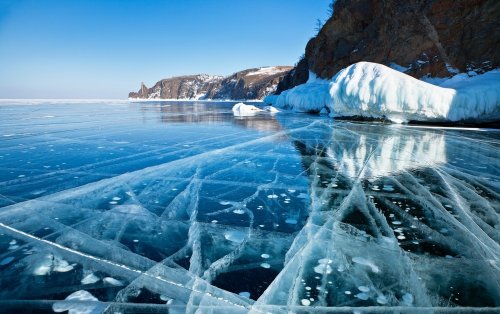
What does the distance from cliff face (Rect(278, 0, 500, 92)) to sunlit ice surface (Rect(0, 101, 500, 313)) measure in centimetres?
1275

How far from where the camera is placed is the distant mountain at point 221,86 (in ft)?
319

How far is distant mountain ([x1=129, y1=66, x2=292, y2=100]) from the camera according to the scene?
97188mm

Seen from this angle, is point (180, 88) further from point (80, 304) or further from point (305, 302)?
point (305, 302)

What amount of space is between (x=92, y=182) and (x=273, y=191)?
2.44 m

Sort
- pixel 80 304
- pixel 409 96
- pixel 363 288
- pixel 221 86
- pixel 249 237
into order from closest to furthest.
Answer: pixel 80 304 < pixel 363 288 < pixel 249 237 < pixel 409 96 < pixel 221 86

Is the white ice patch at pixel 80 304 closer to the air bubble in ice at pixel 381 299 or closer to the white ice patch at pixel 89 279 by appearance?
the white ice patch at pixel 89 279

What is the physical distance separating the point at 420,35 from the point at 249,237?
19.8m

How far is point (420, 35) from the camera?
17.5 metres

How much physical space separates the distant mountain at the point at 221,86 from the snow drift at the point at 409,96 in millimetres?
75553

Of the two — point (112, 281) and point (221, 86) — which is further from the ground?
point (221, 86)

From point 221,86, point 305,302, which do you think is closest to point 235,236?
point 305,302

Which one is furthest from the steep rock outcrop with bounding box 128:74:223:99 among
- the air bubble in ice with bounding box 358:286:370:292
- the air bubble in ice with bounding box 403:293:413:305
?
the air bubble in ice with bounding box 403:293:413:305

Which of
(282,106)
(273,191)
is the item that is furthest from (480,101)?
(282,106)

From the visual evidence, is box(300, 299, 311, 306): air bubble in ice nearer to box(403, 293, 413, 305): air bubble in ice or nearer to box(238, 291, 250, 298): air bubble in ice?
box(238, 291, 250, 298): air bubble in ice
